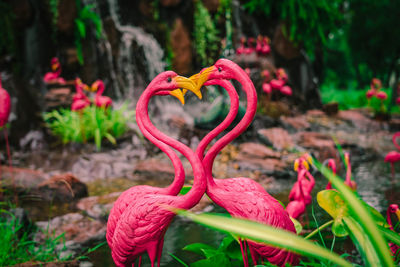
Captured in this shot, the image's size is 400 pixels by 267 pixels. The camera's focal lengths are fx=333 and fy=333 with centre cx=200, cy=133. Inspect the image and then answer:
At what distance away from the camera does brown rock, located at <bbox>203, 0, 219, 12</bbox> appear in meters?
7.99

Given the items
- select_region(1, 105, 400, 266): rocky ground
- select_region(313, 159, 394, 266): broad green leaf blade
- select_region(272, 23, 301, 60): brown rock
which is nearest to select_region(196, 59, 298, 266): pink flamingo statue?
select_region(313, 159, 394, 266): broad green leaf blade

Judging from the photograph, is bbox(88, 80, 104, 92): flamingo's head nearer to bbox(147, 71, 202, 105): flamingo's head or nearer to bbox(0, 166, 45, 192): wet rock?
bbox(0, 166, 45, 192): wet rock

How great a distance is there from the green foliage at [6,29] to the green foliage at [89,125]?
5.15 ft

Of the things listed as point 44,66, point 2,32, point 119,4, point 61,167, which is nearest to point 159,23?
point 119,4

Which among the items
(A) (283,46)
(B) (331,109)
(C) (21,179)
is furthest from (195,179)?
(A) (283,46)

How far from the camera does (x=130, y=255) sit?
1.54m

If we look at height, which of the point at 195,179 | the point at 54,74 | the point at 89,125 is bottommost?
the point at 89,125

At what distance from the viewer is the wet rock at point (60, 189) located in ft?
11.3

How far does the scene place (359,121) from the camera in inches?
303

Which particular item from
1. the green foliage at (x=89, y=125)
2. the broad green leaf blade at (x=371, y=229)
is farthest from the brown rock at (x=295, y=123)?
the broad green leaf blade at (x=371, y=229)

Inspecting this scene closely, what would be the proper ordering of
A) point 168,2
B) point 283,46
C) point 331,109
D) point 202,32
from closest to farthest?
point 168,2 → point 202,32 → point 331,109 → point 283,46

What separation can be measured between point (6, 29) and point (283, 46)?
648 centimetres

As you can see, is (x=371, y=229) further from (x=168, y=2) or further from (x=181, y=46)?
(x=168, y=2)

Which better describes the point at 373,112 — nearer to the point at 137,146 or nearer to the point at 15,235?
the point at 137,146
